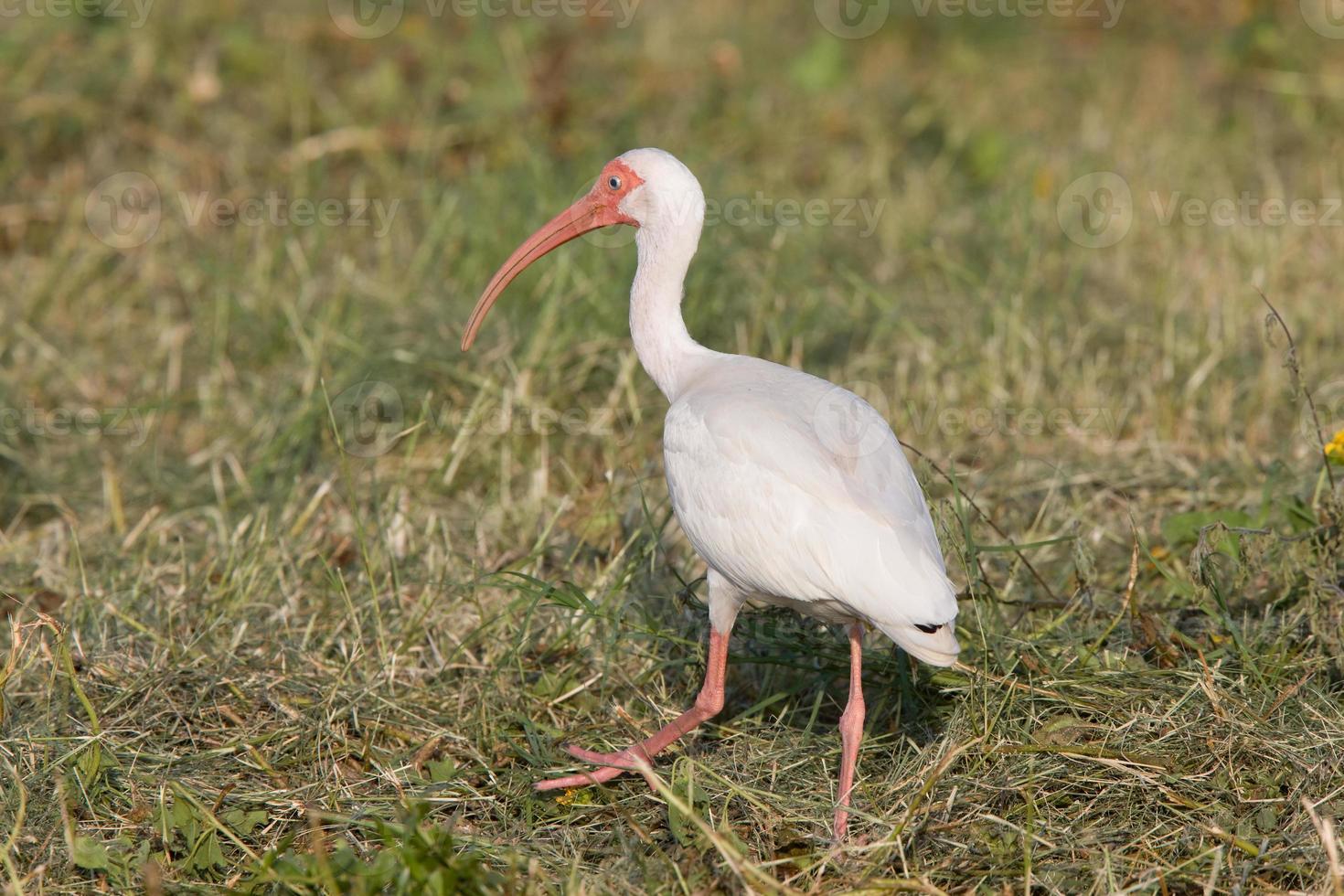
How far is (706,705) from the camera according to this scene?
3639 mm

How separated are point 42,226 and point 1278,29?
6430 mm

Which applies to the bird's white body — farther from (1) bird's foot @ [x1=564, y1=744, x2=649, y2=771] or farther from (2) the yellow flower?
(2) the yellow flower

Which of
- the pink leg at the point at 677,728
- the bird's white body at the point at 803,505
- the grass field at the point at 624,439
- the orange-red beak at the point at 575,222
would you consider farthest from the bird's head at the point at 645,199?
the pink leg at the point at 677,728

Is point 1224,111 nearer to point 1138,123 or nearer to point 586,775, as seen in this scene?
point 1138,123

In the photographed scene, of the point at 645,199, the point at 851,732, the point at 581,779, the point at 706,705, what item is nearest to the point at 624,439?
the point at 645,199

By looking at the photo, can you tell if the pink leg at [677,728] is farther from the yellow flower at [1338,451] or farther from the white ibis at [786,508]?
the yellow flower at [1338,451]

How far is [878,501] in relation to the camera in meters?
3.39

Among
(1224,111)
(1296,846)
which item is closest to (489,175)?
(1224,111)

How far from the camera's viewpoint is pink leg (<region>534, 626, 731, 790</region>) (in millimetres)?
3586

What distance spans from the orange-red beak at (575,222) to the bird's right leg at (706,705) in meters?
1.06

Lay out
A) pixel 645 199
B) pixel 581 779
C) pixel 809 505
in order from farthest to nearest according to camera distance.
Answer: pixel 645 199 → pixel 581 779 → pixel 809 505

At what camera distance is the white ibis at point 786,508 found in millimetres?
3240

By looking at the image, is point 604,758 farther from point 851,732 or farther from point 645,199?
point 645,199

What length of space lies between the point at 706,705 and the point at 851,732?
1.25ft
